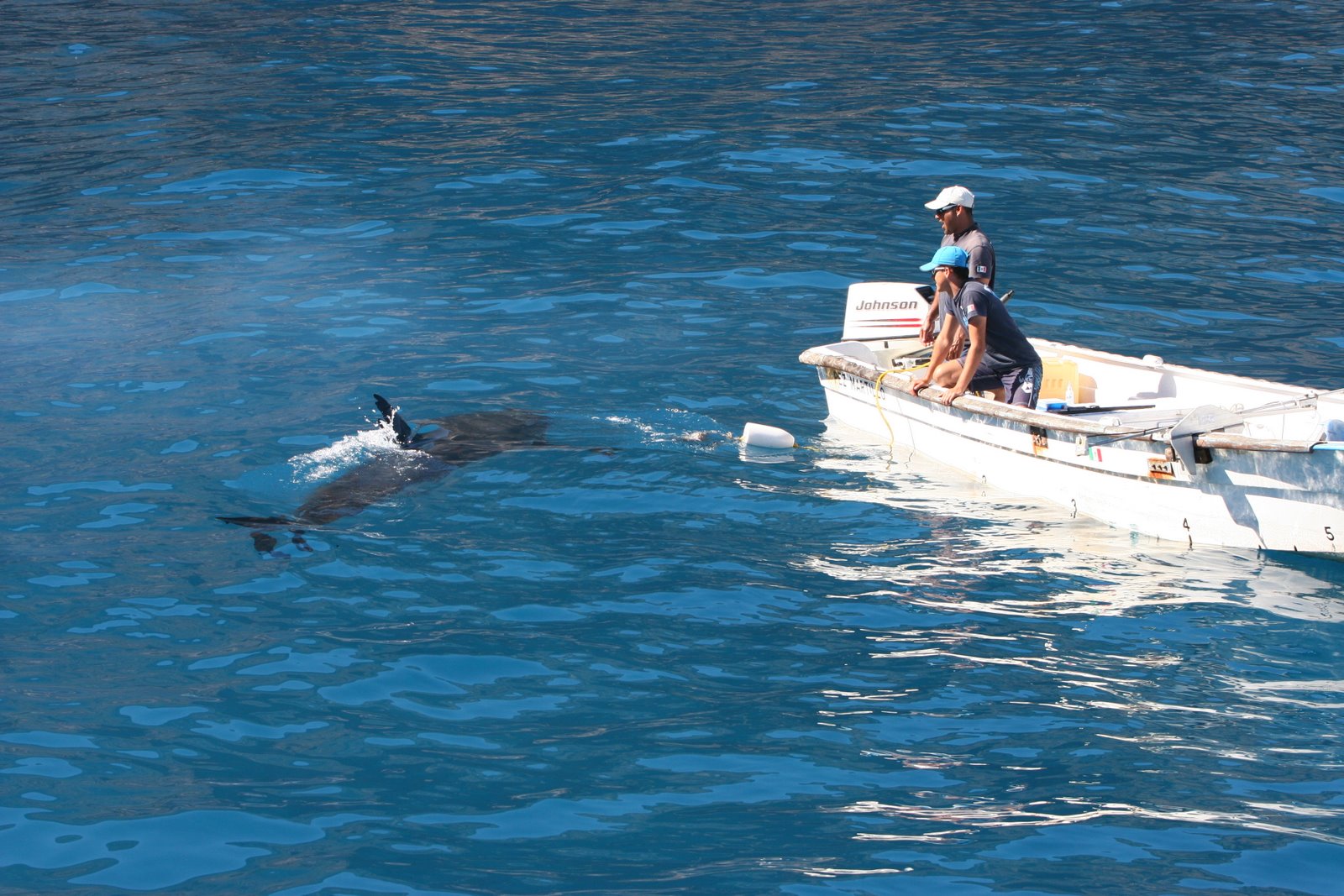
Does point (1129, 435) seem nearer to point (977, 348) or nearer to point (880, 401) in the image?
point (977, 348)

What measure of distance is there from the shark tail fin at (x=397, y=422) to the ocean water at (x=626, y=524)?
0.32 meters

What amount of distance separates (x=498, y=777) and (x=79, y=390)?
7.67 m

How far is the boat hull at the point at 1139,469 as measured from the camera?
28.1ft

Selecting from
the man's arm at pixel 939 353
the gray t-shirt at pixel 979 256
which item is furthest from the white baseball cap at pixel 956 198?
the man's arm at pixel 939 353

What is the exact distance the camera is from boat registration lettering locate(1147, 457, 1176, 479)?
9.15 meters

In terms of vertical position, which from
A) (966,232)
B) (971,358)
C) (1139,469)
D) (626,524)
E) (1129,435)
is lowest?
(626,524)

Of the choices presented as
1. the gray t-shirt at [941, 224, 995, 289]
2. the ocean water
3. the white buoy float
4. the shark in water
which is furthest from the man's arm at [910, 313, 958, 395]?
the shark in water

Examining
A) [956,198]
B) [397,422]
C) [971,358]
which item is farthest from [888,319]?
[397,422]

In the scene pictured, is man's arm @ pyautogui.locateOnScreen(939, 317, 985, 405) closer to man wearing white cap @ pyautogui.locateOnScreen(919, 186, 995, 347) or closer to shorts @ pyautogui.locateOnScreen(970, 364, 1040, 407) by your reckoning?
shorts @ pyautogui.locateOnScreen(970, 364, 1040, 407)

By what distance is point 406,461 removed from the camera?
1071 centimetres

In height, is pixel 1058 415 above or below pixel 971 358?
below

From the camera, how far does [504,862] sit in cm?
607

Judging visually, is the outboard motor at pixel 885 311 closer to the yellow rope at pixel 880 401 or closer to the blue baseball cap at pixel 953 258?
the yellow rope at pixel 880 401

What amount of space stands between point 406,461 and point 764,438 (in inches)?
113
